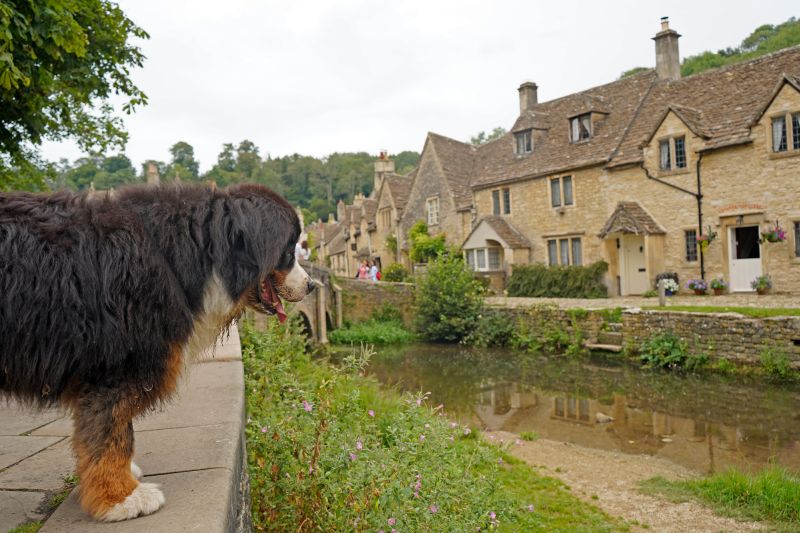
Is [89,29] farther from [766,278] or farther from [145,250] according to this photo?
[766,278]

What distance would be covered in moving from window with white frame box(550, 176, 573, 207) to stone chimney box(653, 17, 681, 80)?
6.49m

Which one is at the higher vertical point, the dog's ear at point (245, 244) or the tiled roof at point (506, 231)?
the tiled roof at point (506, 231)

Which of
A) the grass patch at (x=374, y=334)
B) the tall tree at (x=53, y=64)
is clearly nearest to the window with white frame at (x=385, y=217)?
the grass patch at (x=374, y=334)

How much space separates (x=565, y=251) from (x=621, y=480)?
20.6m

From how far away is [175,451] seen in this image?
3137 millimetres

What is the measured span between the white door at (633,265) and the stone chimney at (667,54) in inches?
325

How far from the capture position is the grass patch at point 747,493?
7.43 meters

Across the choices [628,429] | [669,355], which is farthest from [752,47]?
[628,429]

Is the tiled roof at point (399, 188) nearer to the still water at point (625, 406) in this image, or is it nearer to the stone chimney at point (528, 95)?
the stone chimney at point (528, 95)

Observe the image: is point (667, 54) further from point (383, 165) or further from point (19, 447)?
point (19, 447)

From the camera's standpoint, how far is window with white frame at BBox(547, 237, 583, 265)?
2834 centimetres

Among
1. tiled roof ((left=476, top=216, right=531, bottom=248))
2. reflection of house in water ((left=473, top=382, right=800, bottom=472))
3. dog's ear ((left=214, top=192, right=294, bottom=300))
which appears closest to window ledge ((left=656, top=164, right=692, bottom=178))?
tiled roof ((left=476, top=216, right=531, bottom=248))

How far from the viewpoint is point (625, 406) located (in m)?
14.5

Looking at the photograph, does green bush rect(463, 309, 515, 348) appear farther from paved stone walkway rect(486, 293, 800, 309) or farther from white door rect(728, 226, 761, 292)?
white door rect(728, 226, 761, 292)
